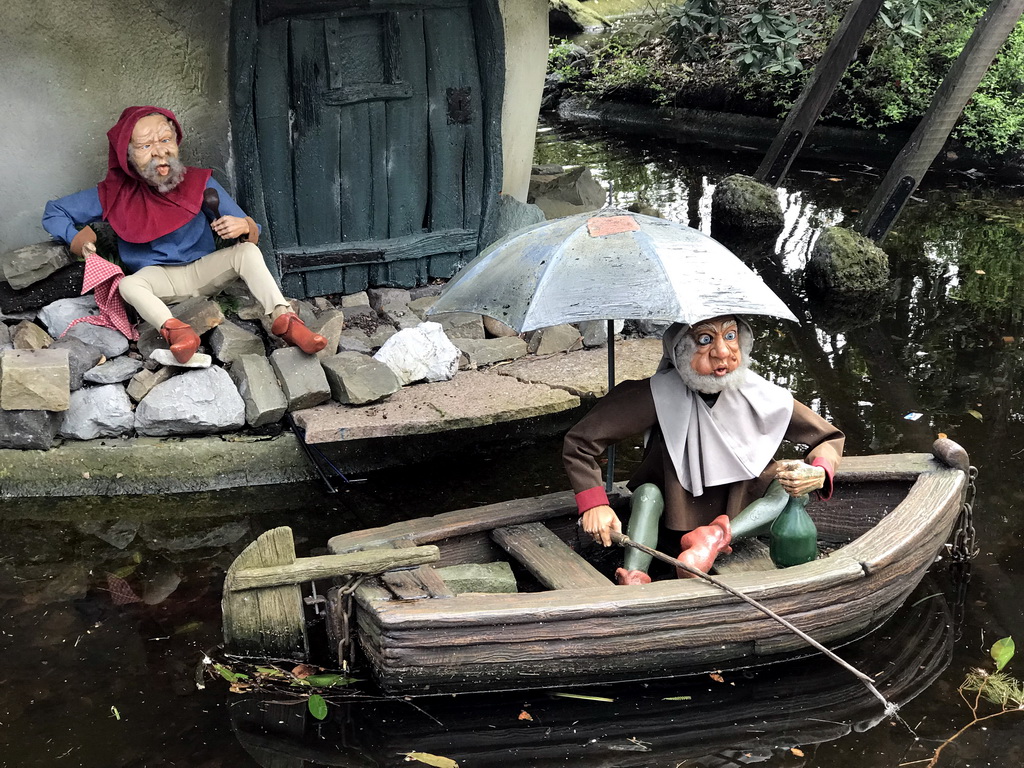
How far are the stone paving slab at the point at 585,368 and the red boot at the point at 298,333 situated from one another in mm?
985

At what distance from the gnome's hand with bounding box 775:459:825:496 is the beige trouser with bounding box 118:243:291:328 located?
107 inches

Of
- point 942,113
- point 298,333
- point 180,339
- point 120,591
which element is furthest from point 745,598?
point 942,113

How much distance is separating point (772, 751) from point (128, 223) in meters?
3.83

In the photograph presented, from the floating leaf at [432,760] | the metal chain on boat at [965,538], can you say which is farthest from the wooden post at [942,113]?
the floating leaf at [432,760]

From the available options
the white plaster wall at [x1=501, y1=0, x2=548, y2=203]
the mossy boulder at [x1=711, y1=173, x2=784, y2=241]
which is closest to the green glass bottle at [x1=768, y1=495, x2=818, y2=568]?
the white plaster wall at [x1=501, y1=0, x2=548, y2=203]

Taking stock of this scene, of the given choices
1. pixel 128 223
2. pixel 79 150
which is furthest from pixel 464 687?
pixel 79 150

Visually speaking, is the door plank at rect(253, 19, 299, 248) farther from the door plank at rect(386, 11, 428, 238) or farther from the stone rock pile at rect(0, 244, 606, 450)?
the door plank at rect(386, 11, 428, 238)

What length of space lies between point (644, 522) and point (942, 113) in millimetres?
4848

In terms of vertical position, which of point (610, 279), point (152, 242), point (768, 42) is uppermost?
point (768, 42)

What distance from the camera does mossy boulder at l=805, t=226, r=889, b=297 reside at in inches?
304

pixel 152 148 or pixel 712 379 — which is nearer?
pixel 712 379

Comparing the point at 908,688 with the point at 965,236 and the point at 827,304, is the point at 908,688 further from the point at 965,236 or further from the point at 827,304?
the point at 965,236

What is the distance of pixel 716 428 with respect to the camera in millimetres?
3975

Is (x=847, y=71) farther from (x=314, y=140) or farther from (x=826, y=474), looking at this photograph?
(x=826, y=474)
